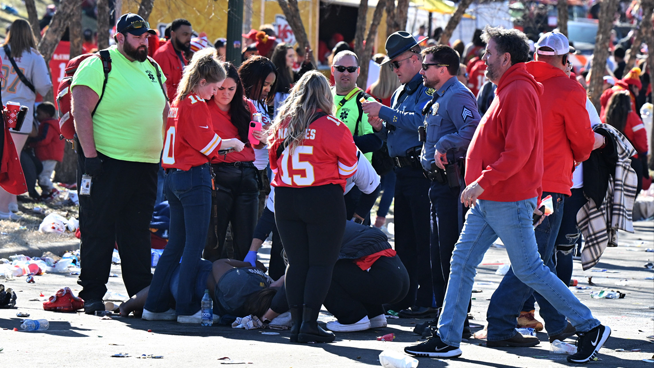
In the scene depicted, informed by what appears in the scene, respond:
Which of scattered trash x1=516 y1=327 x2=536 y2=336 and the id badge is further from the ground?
the id badge

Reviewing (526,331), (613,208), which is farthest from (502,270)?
(526,331)

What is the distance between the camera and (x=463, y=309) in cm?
552

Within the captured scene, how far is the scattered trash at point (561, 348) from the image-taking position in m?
5.75

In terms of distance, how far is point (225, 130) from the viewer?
7.45 m

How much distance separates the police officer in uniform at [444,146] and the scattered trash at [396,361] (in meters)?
1.42

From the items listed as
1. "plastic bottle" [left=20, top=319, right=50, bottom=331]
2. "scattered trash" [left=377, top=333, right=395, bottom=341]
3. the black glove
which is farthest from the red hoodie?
"plastic bottle" [left=20, top=319, right=50, bottom=331]

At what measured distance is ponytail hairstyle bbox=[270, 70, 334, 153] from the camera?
5988 millimetres

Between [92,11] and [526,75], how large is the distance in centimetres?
2336

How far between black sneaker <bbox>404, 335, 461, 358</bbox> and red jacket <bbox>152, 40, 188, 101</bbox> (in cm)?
544

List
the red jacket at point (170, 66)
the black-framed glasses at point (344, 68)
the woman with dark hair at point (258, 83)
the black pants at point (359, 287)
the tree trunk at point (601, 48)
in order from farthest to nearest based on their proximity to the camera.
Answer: the tree trunk at point (601, 48) < the red jacket at point (170, 66) < the woman with dark hair at point (258, 83) < the black-framed glasses at point (344, 68) < the black pants at point (359, 287)

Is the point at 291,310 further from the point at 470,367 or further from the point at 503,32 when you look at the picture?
the point at 503,32

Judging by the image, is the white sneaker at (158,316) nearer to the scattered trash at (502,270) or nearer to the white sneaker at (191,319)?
the white sneaker at (191,319)

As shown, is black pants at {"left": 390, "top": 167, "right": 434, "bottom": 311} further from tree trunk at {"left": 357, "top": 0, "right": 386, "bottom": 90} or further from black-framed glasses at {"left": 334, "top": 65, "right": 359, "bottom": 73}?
tree trunk at {"left": 357, "top": 0, "right": 386, "bottom": 90}

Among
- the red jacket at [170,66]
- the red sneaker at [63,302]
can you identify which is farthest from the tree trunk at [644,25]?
the red sneaker at [63,302]
